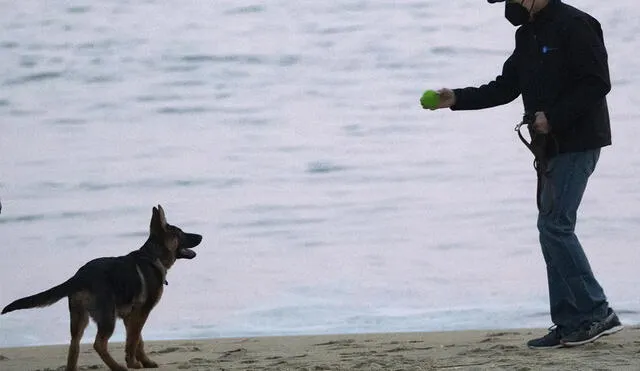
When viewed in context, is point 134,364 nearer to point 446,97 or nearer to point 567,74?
point 446,97

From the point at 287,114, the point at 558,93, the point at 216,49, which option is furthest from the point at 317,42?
the point at 558,93

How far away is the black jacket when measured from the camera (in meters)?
5.67

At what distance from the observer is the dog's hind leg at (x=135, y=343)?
605 centimetres

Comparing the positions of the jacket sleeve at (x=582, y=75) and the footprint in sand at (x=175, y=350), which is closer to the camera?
the jacket sleeve at (x=582, y=75)

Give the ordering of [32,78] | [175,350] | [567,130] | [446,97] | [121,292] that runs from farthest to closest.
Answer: [32,78] < [175,350] < [446,97] < [121,292] < [567,130]

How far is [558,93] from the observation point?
582 cm

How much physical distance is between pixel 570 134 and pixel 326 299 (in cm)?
300

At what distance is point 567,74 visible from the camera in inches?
228

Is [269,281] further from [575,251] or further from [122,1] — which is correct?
[122,1]

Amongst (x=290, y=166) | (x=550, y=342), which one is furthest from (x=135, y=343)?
(x=290, y=166)

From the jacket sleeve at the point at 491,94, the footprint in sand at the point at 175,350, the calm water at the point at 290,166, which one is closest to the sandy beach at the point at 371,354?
the footprint in sand at the point at 175,350

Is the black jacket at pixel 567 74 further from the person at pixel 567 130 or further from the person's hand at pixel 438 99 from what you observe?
the person's hand at pixel 438 99

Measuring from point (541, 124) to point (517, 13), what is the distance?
531 mm

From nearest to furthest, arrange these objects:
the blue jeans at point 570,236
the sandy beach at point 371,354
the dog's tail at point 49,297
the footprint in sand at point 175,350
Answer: the sandy beach at point 371,354
the dog's tail at point 49,297
the blue jeans at point 570,236
the footprint in sand at point 175,350
